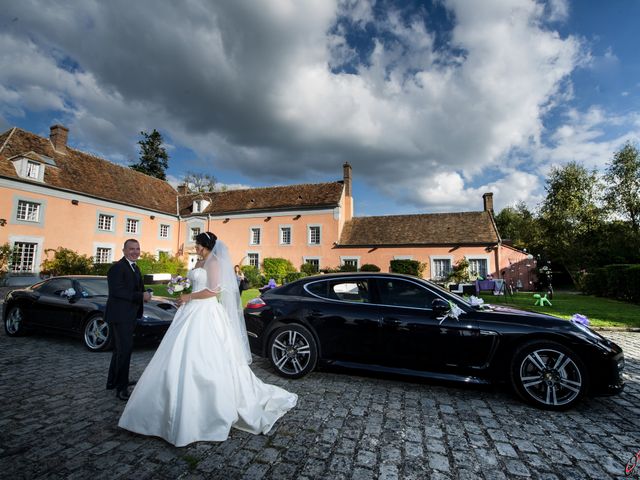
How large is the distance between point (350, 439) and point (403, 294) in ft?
6.76

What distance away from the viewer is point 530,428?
3191 mm

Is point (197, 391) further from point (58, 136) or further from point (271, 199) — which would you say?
point (58, 136)

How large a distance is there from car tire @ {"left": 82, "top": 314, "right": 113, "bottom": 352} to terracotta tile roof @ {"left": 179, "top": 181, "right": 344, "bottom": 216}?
21.1 meters

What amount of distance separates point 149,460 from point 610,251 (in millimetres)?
31916

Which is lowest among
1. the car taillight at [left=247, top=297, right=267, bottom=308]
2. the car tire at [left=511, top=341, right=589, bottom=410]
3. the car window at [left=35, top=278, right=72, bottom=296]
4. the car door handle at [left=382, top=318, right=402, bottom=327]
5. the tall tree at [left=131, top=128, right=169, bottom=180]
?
the car tire at [left=511, top=341, right=589, bottom=410]

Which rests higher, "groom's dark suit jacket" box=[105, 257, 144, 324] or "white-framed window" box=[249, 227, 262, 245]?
"white-framed window" box=[249, 227, 262, 245]

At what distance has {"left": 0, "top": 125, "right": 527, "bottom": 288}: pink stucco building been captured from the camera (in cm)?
2003

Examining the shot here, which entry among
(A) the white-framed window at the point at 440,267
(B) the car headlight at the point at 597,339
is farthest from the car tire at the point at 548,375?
(A) the white-framed window at the point at 440,267

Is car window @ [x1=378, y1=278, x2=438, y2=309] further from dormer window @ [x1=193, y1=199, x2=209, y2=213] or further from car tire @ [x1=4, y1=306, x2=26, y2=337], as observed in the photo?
dormer window @ [x1=193, y1=199, x2=209, y2=213]

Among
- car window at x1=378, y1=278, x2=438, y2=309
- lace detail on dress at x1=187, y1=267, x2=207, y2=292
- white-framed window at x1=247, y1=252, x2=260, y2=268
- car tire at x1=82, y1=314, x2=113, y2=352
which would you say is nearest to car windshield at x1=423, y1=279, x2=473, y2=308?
car window at x1=378, y1=278, x2=438, y2=309

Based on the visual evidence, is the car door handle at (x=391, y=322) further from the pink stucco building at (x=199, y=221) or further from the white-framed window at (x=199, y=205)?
the white-framed window at (x=199, y=205)

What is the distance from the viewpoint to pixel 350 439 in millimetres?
2967

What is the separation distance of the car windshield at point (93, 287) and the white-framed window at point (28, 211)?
18880 mm

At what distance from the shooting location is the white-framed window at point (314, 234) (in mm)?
26609
